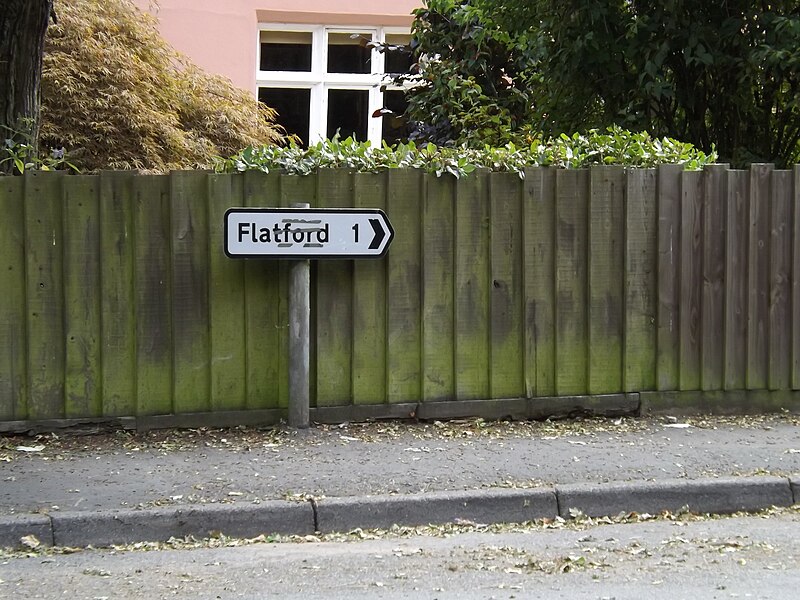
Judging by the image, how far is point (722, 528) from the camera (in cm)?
516

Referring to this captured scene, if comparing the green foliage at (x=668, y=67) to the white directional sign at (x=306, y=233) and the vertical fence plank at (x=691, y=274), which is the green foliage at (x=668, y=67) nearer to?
the vertical fence plank at (x=691, y=274)

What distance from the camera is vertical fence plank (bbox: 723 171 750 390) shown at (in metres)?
7.05

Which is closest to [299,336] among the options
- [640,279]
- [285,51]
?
[640,279]

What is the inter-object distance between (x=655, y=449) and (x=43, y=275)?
4.30 meters

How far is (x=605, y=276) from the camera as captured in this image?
6.97 metres

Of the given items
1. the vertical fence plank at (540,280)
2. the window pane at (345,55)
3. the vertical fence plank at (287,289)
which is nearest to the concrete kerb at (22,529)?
the vertical fence plank at (287,289)

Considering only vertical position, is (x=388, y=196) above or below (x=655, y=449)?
above

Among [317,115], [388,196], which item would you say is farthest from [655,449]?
A: [317,115]

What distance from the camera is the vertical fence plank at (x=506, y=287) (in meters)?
6.81

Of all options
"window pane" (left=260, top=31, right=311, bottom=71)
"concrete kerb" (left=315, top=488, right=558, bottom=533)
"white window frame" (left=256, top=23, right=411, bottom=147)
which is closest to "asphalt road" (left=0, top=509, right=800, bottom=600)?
"concrete kerb" (left=315, top=488, right=558, bottom=533)

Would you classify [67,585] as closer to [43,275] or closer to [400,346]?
[43,275]

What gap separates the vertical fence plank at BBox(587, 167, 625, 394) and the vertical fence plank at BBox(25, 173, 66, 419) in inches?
149

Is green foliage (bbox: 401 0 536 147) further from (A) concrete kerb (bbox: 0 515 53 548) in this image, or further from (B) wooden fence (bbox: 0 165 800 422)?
(A) concrete kerb (bbox: 0 515 53 548)

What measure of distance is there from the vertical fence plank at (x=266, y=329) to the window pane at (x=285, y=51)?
9.91m
